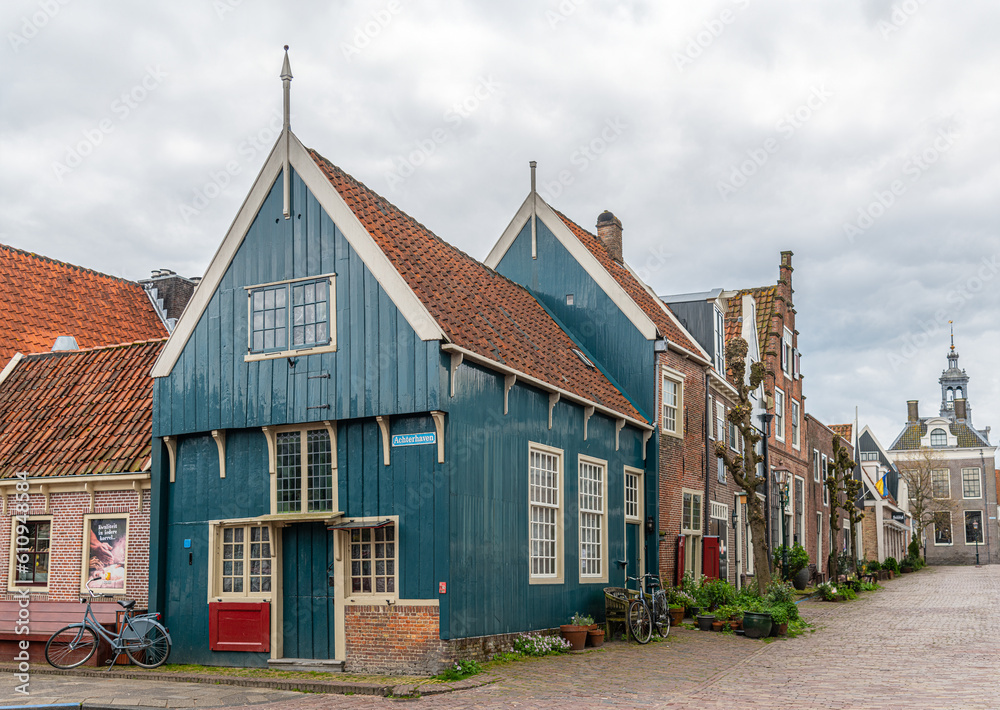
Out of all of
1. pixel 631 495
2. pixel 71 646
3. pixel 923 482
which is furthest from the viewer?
pixel 923 482

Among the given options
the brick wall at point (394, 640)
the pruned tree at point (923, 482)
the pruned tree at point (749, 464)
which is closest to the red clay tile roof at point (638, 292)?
the pruned tree at point (749, 464)

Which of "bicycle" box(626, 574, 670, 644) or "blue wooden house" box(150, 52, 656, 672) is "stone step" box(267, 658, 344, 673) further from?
"bicycle" box(626, 574, 670, 644)

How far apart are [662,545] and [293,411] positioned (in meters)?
10.7

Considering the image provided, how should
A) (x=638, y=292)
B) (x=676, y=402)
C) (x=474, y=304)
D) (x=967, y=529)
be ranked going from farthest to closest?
(x=967, y=529), (x=638, y=292), (x=676, y=402), (x=474, y=304)

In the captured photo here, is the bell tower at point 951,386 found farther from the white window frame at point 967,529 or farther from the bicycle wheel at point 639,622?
the bicycle wheel at point 639,622

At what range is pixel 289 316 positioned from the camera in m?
16.5

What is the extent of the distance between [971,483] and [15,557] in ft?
259

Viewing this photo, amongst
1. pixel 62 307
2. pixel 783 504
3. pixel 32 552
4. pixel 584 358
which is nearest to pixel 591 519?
pixel 584 358

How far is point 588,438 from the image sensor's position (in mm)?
20156

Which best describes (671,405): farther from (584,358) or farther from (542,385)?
(542,385)

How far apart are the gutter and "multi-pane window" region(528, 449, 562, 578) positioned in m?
1.17

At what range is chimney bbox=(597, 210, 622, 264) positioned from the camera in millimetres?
28328

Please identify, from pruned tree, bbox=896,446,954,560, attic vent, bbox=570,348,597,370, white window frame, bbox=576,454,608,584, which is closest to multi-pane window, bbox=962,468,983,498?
pruned tree, bbox=896,446,954,560

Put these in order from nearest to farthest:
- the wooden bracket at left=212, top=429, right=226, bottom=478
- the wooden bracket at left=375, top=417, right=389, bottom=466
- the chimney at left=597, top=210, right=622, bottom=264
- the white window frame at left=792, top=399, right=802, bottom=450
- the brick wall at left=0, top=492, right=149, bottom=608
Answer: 1. the wooden bracket at left=375, top=417, right=389, bottom=466
2. the wooden bracket at left=212, top=429, right=226, bottom=478
3. the brick wall at left=0, top=492, right=149, bottom=608
4. the chimney at left=597, top=210, right=622, bottom=264
5. the white window frame at left=792, top=399, right=802, bottom=450
